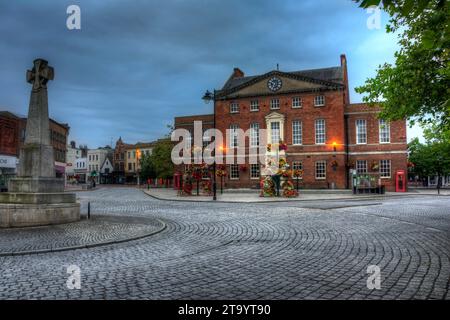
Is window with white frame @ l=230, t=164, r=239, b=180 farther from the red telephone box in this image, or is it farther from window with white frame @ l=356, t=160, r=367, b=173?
the red telephone box

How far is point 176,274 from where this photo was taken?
221 inches

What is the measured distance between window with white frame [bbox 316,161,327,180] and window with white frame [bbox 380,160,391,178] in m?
5.96

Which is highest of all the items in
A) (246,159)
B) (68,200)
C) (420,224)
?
(246,159)

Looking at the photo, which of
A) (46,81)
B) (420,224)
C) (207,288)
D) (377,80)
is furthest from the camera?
(377,80)

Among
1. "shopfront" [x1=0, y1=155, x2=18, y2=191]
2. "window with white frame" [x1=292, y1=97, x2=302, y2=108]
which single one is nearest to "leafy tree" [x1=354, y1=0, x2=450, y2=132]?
"window with white frame" [x1=292, y1=97, x2=302, y2=108]

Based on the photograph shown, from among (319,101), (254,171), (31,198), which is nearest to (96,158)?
(254,171)

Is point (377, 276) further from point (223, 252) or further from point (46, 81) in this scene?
point (46, 81)

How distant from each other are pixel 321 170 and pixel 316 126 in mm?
5265

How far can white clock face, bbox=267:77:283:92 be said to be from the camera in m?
43.1

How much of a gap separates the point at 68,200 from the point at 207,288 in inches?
331

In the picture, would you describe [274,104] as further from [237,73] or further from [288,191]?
[288,191]

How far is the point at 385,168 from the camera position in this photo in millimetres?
38312
